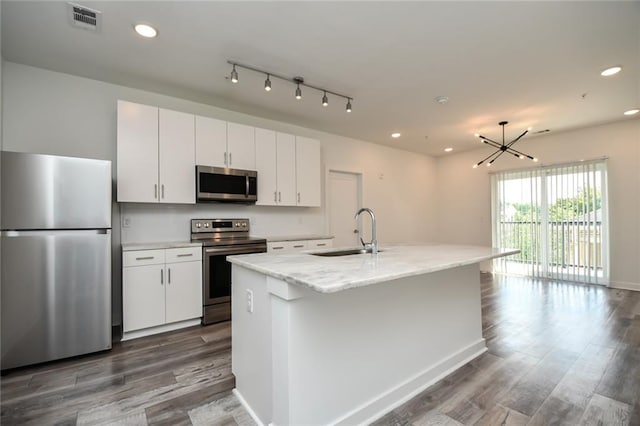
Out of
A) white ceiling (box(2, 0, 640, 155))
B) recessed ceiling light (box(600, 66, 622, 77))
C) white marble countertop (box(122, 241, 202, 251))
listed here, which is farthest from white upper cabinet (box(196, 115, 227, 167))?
recessed ceiling light (box(600, 66, 622, 77))

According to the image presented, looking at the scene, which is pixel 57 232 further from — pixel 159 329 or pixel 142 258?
pixel 159 329

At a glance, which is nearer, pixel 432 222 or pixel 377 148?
pixel 377 148

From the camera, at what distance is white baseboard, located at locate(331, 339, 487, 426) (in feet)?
5.48

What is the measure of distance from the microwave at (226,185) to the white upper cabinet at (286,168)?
43 cm

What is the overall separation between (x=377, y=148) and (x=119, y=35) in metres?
4.50

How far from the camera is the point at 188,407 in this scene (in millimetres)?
1821

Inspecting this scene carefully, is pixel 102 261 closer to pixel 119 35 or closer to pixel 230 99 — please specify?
pixel 119 35

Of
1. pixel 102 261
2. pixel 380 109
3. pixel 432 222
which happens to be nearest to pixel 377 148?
pixel 380 109

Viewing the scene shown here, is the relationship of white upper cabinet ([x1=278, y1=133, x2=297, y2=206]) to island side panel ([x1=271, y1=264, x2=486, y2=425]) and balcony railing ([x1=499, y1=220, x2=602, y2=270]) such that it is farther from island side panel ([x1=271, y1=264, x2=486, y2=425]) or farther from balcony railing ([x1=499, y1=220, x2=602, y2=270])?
balcony railing ([x1=499, y1=220, x2=602, y2=270])

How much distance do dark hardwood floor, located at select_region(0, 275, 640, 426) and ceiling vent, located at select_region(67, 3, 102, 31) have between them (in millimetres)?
2646

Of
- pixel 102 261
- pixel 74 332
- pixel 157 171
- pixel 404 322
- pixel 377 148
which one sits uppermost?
pixel 377 148

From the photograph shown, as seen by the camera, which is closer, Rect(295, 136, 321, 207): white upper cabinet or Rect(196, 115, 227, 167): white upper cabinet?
Rect(196, 115, 227, 167): white upper cabinet

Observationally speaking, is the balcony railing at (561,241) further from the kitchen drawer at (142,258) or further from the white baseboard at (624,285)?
the kitchen drawer at (142,258)

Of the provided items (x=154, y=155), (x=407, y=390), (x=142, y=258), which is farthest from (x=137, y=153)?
(x=407, y=390)
